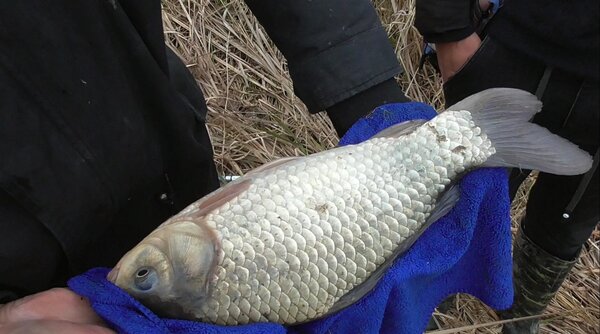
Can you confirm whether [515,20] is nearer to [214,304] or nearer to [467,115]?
[467,115]

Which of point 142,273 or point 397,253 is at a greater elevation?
point 142,273

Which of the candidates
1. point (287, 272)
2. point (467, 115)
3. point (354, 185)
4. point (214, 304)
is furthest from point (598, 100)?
point (214, 304)

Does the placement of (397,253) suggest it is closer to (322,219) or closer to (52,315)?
(322,219)

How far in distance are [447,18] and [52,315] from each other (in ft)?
4.27

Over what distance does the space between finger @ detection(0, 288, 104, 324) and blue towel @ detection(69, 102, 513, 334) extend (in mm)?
52

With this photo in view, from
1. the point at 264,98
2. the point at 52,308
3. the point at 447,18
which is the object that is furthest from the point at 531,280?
the point at 52,308

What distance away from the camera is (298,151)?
2564 mm

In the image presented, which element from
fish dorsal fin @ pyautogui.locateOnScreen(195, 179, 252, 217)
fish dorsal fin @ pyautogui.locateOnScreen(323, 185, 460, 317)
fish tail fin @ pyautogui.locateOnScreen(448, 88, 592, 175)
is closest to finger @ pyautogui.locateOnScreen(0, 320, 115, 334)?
fish dorsal fin @ pyautogui.locateOnScreen(195, 179, 252, 217)

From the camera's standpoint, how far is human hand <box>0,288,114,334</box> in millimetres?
689

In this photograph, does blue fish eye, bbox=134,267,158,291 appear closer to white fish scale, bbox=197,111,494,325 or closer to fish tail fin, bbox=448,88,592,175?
white fish scale, bbox=197,111,494,325

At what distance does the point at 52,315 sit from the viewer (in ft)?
2.51

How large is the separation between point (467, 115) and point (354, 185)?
0.82 feet

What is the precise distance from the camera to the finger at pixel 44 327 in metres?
0.68

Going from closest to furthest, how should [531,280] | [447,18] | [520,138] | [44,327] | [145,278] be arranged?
[44,327], [145,278], [520,138], [447,18], [531,280]
